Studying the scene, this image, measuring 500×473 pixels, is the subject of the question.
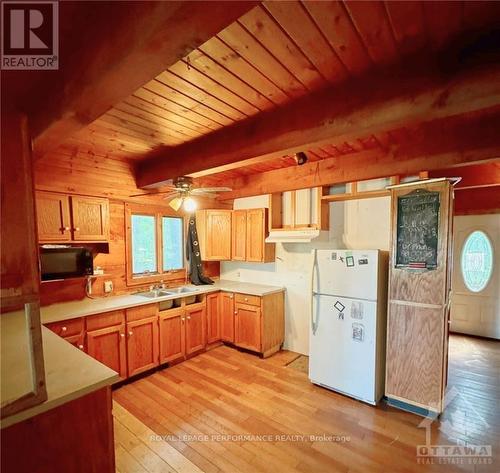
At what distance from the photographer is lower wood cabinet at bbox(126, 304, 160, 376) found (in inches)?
119

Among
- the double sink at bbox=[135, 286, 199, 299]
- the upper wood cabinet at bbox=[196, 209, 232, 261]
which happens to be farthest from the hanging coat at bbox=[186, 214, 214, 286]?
the double sink at bbox=[135, 286, 199, 299]

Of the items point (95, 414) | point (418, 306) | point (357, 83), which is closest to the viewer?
point (95, 414)

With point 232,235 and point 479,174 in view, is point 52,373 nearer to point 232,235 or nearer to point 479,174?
point 232,235

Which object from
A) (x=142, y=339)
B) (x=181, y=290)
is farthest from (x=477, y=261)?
(x=142, y=339)

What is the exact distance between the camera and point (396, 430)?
230cm

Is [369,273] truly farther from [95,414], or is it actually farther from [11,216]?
[11,216]

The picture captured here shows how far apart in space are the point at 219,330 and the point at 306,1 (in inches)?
152

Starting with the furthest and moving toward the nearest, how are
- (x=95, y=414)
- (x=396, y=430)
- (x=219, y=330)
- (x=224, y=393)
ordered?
(x=219, y=330), (x=224, y=393), (x=396, y=430), (x=95, y=414)

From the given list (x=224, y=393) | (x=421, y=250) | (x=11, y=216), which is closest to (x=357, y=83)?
(x=421, y=250)

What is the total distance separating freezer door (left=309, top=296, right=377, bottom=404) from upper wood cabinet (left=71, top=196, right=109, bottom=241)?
8.35ft

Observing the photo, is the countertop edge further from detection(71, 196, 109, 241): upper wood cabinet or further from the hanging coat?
the hanging coat

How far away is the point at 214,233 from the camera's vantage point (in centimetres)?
424

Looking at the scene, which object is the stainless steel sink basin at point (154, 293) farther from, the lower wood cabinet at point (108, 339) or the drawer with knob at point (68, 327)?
the drawer with knob at point (68, 327)

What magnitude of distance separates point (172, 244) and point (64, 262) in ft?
5.44
